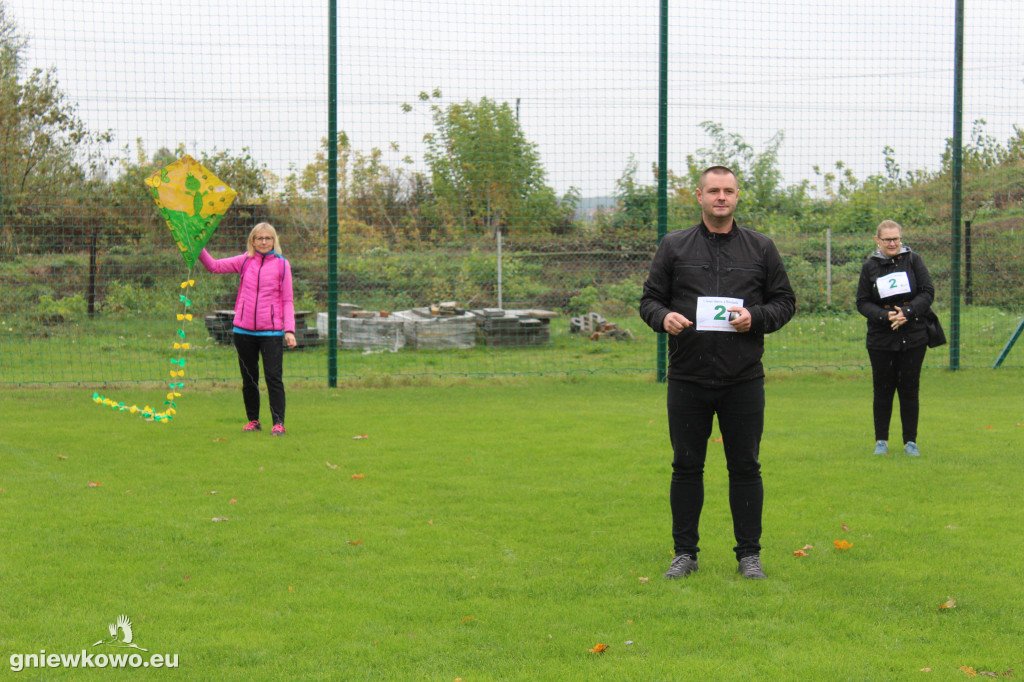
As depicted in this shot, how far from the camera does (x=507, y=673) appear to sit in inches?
139

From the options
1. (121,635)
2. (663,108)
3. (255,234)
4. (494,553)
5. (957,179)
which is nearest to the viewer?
(121,635)

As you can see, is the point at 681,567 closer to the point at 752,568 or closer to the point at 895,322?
the point at 752,568

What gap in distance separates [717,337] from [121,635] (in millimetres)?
2755

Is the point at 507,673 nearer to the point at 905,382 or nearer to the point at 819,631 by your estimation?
the point at 819,631

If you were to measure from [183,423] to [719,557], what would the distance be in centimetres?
572

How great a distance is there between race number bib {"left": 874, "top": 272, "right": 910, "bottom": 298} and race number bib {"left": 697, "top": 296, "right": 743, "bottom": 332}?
11.1 feet

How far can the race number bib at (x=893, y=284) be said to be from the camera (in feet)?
24.1

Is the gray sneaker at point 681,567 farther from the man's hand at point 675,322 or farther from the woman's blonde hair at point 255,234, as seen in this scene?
the woman's blonde hair at point 255,234

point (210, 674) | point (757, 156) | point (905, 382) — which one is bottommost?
point (210, 674)

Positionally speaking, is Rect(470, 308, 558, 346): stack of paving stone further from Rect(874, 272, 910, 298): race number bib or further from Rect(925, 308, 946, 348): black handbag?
Rect(925, 308, 946, 348): black handbag

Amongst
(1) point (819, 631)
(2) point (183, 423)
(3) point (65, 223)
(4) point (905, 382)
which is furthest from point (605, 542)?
(3) point (65, 223)

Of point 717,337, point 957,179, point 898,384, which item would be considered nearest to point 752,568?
point 717,337

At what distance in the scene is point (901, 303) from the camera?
7383mm

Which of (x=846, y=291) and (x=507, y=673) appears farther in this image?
(x=846, y=291)
